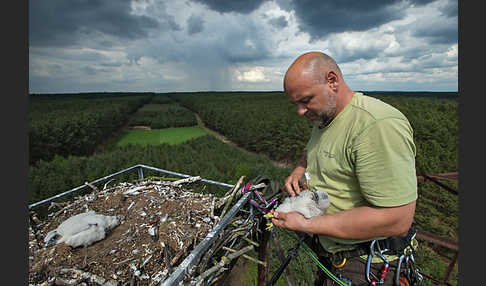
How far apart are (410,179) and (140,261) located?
206 cm

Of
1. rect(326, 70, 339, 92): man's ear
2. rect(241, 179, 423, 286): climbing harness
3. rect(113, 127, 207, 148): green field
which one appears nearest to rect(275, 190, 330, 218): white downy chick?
rect(241, 179, 423, 286): climbing harness

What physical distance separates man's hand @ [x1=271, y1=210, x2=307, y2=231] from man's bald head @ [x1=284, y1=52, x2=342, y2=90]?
1.05m

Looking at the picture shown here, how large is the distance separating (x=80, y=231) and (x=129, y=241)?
0.43m

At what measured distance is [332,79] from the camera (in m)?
1.60

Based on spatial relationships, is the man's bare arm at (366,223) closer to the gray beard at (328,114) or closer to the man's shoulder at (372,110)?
the man's shoulder at (372,110)

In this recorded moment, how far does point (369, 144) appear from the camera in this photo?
1354 mm

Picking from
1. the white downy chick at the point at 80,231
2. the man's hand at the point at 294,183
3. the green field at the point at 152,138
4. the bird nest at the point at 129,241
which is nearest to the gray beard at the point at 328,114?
the man's hand at the point at 294,183

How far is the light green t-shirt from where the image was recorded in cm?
128

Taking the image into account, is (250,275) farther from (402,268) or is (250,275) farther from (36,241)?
(36,241)

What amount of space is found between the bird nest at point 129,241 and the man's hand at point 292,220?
724 mm

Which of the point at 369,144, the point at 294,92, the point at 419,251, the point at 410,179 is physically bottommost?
the point at 419,251

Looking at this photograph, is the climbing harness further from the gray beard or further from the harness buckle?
the gray beard

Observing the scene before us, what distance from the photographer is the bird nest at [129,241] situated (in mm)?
1526

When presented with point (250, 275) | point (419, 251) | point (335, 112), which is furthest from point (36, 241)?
point (419, 251)
